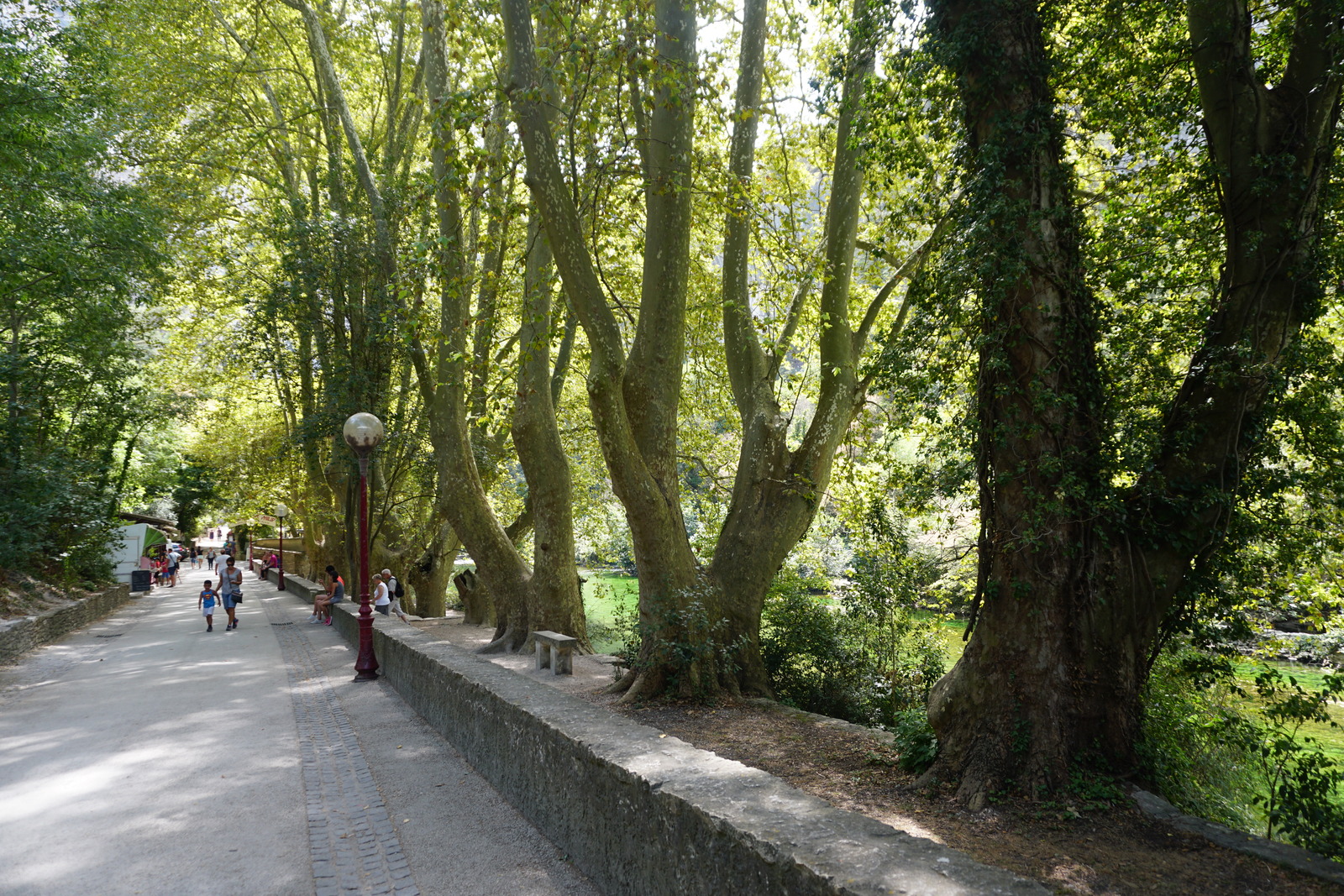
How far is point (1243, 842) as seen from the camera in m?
3.81

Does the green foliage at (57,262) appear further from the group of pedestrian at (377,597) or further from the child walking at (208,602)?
the group of pedestrian at (377,597)

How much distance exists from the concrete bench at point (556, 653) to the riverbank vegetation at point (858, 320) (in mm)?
1291

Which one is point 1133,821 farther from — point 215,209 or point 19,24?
point 215,209

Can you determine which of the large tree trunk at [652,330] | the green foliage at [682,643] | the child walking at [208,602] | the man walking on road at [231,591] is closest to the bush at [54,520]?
the child walking at [208,602]

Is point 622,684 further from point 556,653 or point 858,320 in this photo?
point 858,320

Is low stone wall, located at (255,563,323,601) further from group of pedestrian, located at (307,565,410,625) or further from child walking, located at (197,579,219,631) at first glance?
child walking, located at (197,579,219,631)

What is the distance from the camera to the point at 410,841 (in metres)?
4.89

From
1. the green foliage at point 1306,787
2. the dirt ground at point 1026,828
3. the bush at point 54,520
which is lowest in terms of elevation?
the dirt ground at point 1026,828

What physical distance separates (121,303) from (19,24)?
5044mm

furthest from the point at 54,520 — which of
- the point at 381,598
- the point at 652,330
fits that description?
the point at 652,330

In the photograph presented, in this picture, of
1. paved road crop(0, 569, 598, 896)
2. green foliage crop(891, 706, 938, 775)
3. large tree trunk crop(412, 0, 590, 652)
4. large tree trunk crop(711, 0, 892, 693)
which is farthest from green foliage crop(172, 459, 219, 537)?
green foliage crop(891, 706, 938, 775)

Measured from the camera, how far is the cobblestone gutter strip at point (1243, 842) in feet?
11.4

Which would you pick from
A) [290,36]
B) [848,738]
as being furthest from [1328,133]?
[290,36]

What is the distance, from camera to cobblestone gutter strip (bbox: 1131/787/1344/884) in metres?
3.46
